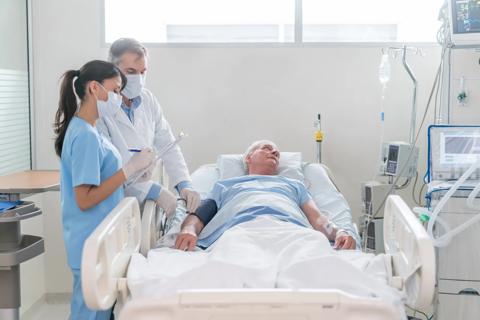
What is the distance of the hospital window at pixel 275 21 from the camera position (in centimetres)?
393

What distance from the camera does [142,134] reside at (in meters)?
2.66

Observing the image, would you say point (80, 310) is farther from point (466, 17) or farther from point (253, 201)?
point (466, 17)

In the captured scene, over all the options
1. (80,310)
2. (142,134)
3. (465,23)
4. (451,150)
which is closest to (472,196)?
(451,150)

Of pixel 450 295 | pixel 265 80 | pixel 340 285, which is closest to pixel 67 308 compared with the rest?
pixel 265 80

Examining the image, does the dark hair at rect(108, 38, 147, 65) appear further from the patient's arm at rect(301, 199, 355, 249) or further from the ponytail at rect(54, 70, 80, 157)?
the patient's arm at rect(301, 199, 355, 249)

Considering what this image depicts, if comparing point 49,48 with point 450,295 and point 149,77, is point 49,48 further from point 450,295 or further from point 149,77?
point 450,295

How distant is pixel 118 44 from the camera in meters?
2.57

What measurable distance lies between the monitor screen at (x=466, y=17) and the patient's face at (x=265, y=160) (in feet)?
3.55

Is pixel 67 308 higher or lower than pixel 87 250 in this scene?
lower

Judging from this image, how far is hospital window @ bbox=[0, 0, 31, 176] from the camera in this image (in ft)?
11.3

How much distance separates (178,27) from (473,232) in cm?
211

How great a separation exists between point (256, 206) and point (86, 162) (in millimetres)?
770

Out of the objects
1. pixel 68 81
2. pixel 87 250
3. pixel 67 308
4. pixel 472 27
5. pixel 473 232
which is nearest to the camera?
pixel 87 250

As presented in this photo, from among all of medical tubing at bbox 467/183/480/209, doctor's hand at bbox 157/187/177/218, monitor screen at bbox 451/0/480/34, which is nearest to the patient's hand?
doctor's hand at bbox 157/187/177/218
